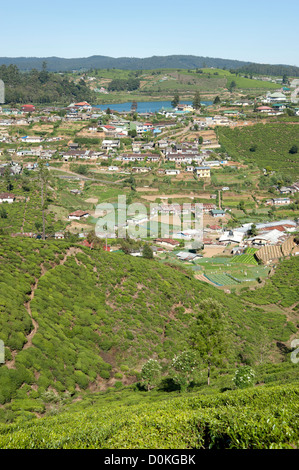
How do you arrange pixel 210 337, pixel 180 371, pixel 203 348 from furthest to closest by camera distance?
pixel 180 371 → pixel 210 337 → pixel 203 348

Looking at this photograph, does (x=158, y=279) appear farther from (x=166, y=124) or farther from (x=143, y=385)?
(x=166, y=124)

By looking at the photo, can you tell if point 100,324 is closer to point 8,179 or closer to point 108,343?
point 108,343

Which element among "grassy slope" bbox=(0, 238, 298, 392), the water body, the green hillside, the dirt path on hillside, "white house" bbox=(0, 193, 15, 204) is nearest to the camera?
the green hillside

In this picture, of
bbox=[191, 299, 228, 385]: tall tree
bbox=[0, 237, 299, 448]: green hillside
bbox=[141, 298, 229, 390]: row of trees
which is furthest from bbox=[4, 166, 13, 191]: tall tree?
bbox=[191, 299, 228, 385]: tall tree

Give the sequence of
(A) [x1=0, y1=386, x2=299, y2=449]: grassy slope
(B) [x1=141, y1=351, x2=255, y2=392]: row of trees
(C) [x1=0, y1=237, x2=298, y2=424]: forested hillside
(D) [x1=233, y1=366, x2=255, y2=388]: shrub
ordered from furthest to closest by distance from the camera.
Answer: (B) [x1=141, y1=351, x2=255, y2=392]: row of trees → (C) [x1=0, y1=237, x2=298, y2=424]: forested hillside → (D) [x1=233, y1=366, x2=255, y2=388]: shrub → (A) [x1=0, y1=386, x2=299, y2=449]: grassy slope

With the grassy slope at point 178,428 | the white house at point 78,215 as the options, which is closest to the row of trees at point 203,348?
the grassy slope at point 178,428

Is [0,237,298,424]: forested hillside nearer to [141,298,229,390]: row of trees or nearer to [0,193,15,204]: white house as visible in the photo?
[141,298,229,390]: row of trees

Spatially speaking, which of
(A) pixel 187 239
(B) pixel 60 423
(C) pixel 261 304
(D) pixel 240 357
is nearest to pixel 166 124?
(A) pixel 187 239

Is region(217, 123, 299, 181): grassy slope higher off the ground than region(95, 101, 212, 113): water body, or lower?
lower

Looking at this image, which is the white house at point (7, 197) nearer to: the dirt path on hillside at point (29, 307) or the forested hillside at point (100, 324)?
the forested hillside at point (100, 324)

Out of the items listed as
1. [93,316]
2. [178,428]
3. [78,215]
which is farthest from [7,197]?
[178,428]

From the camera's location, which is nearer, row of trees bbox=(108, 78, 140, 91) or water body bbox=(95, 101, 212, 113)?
water body bbox=(95, 101, 212, 113)

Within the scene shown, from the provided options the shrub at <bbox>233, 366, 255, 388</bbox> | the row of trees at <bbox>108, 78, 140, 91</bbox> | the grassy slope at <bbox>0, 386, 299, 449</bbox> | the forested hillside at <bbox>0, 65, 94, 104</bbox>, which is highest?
the row of trees at <bbox>108, 78, 140, 91</bbox>
